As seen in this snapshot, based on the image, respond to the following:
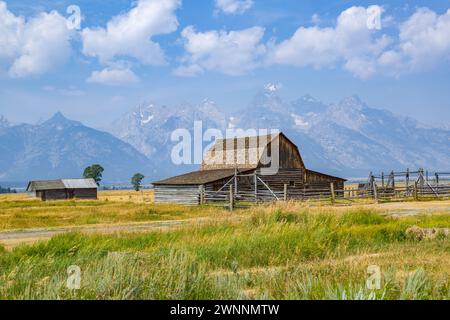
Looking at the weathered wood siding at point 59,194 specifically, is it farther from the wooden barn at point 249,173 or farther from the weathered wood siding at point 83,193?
the wooden barn at point 249,173

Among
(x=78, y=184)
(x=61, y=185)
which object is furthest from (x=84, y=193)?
(x=61, y=185)

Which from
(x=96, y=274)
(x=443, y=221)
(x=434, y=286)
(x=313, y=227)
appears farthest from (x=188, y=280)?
(x=443, y=221)

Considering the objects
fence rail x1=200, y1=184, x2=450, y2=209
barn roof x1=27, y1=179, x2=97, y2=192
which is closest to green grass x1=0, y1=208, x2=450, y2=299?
fence rail x1=200, y1=184, x2=450, y2=209

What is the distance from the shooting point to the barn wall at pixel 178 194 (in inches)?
1815

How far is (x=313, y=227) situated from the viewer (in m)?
15.0

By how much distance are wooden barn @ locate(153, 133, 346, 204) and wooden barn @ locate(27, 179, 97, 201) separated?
30.2 meters

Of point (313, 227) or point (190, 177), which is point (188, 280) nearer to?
point (313, 227)

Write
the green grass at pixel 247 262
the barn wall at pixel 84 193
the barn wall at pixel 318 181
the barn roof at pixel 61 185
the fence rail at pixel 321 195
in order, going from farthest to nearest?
the barn wall at pixel 84 193 < the barn roof at pixel 61 185 < the barn wall at pixel 318 181 < the fence rail at pixel 321 195 < the green grass at pixel 247 262

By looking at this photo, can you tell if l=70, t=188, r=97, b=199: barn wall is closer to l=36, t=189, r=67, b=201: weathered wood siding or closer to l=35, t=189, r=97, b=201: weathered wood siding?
l=35, t=189, r=97, b=201: weathered wood siding

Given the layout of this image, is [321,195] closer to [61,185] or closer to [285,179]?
[285,179]

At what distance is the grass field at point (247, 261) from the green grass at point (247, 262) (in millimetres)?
21

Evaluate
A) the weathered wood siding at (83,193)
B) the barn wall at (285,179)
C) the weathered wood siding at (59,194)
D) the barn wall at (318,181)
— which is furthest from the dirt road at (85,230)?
the weathered wood siding at (83,193)
